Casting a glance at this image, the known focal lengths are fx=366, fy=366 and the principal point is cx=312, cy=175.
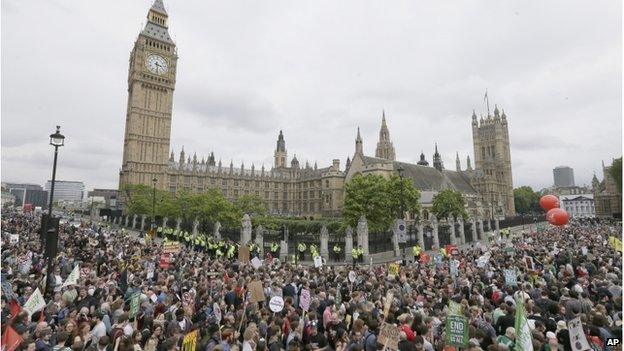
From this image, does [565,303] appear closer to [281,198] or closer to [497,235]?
[497,235]

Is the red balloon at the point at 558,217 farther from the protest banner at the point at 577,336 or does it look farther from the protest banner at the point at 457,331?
the protest banner at the point at 457,331

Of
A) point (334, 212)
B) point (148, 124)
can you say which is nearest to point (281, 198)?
point (334, 212)

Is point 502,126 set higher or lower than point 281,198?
higher

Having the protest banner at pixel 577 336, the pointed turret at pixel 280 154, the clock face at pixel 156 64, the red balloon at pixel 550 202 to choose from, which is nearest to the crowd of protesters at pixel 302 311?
the protest banner at pixel 577 336

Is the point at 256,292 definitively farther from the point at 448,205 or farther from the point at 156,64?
the point at 156,64

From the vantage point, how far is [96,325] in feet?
26.7

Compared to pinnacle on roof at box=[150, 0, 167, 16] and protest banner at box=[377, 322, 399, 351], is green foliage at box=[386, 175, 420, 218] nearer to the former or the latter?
protest banner at box=[377, 322, 399, 351]

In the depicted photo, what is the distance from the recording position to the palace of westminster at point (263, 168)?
277 feet

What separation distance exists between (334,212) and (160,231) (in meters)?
47.1

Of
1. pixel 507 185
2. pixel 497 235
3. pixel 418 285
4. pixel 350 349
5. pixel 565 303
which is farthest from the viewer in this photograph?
pixel 507 185

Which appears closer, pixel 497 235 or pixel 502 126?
pixel 497 235

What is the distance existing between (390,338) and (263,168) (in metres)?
102

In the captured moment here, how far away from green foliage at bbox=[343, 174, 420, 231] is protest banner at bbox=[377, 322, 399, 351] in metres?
31.9

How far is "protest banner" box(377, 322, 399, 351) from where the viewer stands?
21.9 feet
